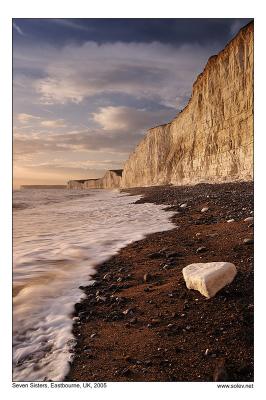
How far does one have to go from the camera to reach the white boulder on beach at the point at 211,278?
11.5 feet

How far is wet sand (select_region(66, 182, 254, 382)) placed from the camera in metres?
2.73

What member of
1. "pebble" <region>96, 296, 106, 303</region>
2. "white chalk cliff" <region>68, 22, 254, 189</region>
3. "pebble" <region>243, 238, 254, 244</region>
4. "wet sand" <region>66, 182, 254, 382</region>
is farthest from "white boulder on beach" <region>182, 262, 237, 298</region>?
"white chalk cliff" <region>68, 22, 254, 189</region>

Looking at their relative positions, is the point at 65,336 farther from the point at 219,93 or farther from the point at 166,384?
the point at 219,93

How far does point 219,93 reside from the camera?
79.1 ft

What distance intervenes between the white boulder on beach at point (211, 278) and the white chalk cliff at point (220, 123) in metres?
11.4

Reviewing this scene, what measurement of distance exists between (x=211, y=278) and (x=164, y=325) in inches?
30.0

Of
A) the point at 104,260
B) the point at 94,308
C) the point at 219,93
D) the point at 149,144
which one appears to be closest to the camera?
the point at 94,308

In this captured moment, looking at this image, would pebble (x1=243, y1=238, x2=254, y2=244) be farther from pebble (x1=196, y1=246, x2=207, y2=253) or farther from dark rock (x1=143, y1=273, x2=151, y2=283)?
dark rock (x1=143, y1=273, x2=151, y2=283)

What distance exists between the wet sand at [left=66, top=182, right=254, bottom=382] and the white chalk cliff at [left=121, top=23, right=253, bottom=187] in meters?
11.0

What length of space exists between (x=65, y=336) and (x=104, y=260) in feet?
7.83

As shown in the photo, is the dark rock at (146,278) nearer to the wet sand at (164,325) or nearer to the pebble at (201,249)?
the wet sand at (164,325)

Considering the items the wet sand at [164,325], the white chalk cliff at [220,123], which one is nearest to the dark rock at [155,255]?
the wet sand at [164,325]

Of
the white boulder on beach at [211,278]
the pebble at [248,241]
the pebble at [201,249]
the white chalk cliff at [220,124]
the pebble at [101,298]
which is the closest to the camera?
the white boulder on beach at [211,278]

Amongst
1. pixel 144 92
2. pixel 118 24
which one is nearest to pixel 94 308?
pixel 144 92
